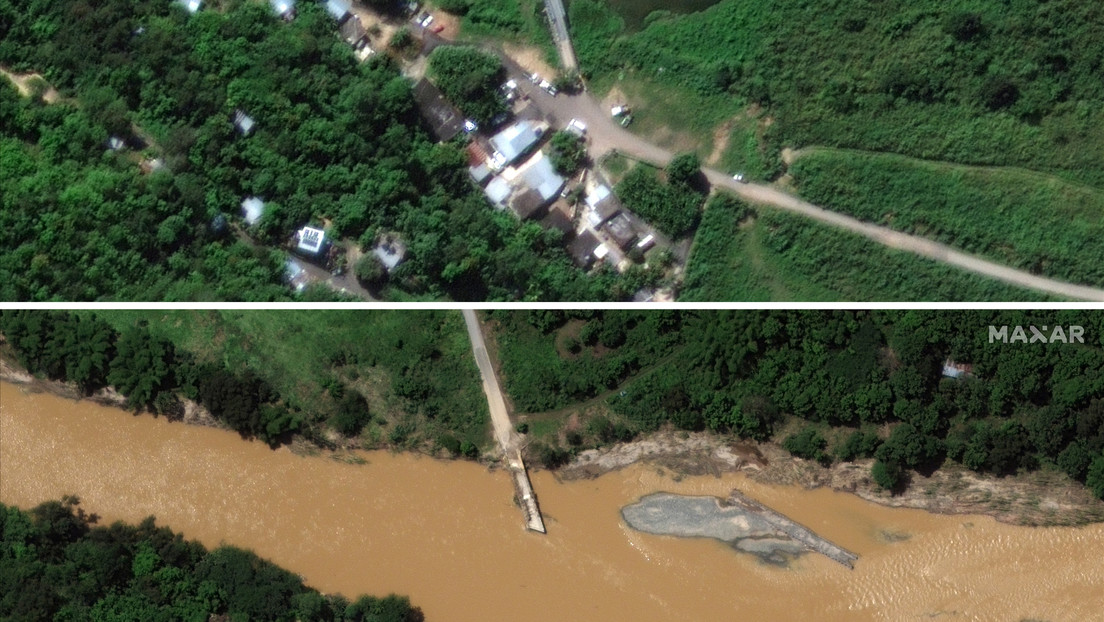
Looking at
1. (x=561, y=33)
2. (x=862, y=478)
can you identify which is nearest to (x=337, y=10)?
(x=561, y=33)

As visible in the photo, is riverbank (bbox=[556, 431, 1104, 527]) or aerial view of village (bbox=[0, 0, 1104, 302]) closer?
aerial view of village (bbox=[0, 0, 1104, 302])

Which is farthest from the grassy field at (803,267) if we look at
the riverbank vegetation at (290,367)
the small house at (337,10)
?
the small house at (337,10)

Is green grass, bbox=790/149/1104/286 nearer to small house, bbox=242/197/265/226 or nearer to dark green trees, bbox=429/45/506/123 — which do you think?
dark green trees, bbox=429/45/506/123

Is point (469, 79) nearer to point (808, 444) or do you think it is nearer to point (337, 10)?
point (337, 10)

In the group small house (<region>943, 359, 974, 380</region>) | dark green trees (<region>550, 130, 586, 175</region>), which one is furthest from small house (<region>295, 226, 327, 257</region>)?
small house (<region>943, 359, 974, 380</region>)

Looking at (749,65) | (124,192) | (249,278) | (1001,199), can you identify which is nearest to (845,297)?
(1001,199)

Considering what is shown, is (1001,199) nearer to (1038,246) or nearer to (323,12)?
(1038,246)
